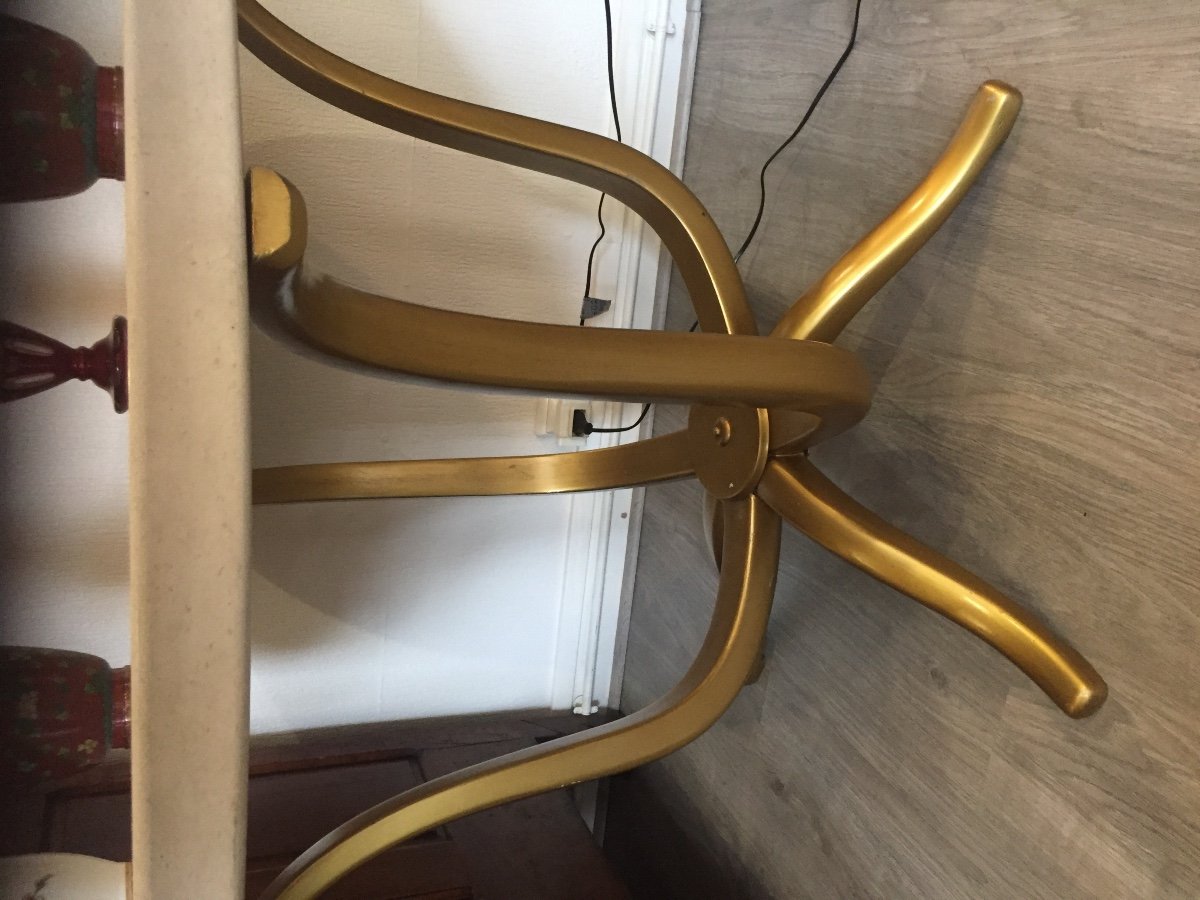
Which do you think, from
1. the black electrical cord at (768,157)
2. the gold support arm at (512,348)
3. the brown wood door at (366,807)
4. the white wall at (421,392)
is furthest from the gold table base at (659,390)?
the brown wood door at (366,807)

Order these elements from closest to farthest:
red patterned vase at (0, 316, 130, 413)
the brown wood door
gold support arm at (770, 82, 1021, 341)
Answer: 1. red patterned vase at (0, 316, 130, 413)
2. gold support arm at (770, 82, 1021, 341)
3. the brown wood door

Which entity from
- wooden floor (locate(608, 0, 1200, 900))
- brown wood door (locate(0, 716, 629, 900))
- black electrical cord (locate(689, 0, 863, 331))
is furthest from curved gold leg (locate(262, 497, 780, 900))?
brown wood door (locate(0, 716, 629, 900))

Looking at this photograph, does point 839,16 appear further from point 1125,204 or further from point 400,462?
point 400,462

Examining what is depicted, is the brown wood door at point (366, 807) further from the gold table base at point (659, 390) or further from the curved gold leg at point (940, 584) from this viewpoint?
the curved gold leg at point (940, 584)

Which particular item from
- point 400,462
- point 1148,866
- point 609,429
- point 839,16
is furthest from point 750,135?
point 1148,866

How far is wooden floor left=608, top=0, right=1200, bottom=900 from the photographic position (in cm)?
55

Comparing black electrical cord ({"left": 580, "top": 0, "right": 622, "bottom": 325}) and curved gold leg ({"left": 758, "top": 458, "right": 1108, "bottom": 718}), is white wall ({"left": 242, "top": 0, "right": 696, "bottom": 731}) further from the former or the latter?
curved gold leg ({"left": 758, "top": 458, "right": 1108, "bottom": 718})

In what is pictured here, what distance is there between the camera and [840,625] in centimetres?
82

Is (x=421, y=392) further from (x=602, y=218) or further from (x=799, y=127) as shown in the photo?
(x=799, y=127)

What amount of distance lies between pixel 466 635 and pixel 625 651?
0.23 metres

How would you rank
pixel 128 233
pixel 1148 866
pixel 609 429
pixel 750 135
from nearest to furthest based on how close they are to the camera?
pixel 128 233 → pixel 1148 866 → pixel 750 135 → pixel 609 429

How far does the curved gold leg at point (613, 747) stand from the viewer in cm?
56

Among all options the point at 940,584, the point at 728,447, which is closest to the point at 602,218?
the point at 728,447

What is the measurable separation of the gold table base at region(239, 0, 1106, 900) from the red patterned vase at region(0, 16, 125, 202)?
3.5 inches
